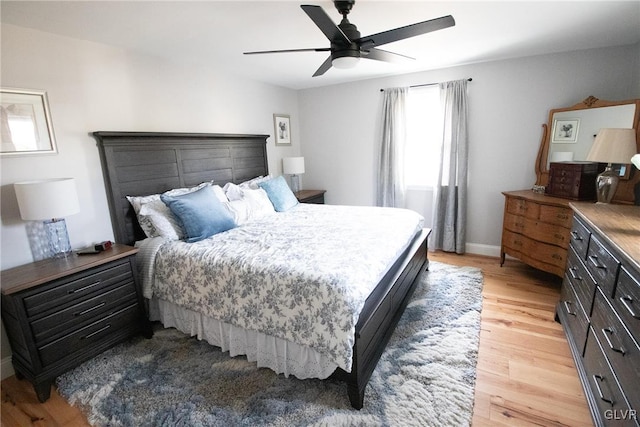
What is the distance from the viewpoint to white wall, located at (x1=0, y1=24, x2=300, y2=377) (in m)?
2.08

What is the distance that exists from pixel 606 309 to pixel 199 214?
274 cm

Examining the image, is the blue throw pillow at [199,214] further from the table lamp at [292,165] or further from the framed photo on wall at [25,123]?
the table lamp at [292,165]

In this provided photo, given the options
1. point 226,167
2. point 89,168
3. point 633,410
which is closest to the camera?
point 633,410

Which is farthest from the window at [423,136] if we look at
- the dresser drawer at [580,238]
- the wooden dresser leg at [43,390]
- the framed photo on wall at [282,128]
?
the wooden dresser leg at [43,390]

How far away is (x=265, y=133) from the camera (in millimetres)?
4305

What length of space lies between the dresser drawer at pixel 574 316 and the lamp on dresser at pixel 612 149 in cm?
94

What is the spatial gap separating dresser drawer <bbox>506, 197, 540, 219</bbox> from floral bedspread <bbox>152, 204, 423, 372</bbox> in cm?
135

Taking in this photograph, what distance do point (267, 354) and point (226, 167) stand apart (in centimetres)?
235

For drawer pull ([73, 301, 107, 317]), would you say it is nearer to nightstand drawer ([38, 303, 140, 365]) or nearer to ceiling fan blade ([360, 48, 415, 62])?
nightstand drawer ([38, 303, 140, 365])

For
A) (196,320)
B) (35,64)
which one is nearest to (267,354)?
(196,320)

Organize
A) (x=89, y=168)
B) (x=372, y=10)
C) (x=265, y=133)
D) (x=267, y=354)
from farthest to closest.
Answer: (x=265, y=133)
(x=89, y=168)
(x=372, y=10)
(x=267, y=354)

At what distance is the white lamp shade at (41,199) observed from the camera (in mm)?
1905

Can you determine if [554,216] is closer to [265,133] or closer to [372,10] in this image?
[372,10]

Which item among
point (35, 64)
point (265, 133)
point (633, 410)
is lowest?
point (633, 410)
